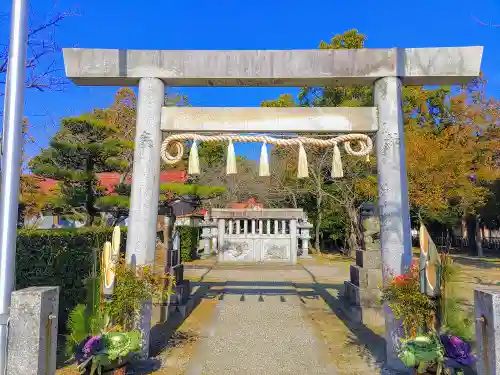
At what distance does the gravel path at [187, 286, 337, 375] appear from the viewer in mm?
4801

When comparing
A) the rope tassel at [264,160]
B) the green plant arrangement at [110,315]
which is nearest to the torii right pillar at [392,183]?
the rope tassel at [264,160]

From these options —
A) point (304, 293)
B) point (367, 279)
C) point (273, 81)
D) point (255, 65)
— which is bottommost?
point (304, 293)

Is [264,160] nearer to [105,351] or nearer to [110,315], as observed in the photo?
[110,315]

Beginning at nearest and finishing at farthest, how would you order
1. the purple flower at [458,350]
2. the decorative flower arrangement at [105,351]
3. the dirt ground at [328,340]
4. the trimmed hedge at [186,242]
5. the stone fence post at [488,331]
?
1. the stone fence post at [488,331]
2. the purple flower at [458,350]
3. the decorative flower arrangement at [105,351]
4. the dirt ground at [328,340]
5. the trimmed hedge at [186,242]

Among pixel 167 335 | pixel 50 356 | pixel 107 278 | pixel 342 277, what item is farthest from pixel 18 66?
pixel 342 277

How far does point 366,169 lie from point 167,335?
49.3 ft

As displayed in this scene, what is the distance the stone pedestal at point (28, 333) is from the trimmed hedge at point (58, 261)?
8.64 feet

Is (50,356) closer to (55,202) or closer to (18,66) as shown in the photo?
(18,66)

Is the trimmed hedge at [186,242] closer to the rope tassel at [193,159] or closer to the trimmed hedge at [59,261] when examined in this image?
the trimmed hedge at [59,261]

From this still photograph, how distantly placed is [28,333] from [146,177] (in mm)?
2593

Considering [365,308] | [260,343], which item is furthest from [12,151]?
[365,308]

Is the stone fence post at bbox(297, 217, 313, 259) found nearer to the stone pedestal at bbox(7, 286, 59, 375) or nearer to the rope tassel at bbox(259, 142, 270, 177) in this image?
the rope tassel at bbox(259, 142, 270, 177)

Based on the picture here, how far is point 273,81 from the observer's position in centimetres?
549

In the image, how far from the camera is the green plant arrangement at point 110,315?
148 inches
